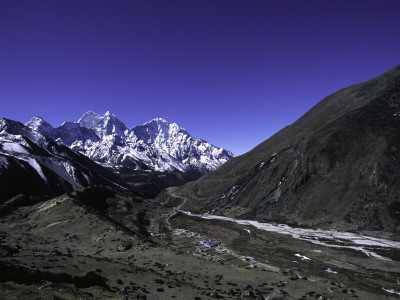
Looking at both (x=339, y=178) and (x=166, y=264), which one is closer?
(x=166, y=264)

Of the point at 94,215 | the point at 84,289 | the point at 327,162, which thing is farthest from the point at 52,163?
the point at 84,289

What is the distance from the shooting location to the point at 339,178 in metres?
102

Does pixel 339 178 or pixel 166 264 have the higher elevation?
pixel 339 178

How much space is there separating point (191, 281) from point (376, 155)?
95.4m

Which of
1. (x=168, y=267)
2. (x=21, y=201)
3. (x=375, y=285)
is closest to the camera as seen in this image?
(x=168, y=267)

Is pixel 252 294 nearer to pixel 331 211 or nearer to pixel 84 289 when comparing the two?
pixel 84 289

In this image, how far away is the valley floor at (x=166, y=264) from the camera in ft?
75.8

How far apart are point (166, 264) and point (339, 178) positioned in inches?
3474

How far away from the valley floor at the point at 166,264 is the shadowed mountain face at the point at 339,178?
24.8 meters

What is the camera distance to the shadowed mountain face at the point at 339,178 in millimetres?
85375

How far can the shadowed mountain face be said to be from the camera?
85.4 meters

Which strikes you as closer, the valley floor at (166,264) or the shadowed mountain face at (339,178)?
the valley floor at (166,264)

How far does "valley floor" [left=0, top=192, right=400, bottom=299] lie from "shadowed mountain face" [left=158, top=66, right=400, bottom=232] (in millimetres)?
24835

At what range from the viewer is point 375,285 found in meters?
39.6
